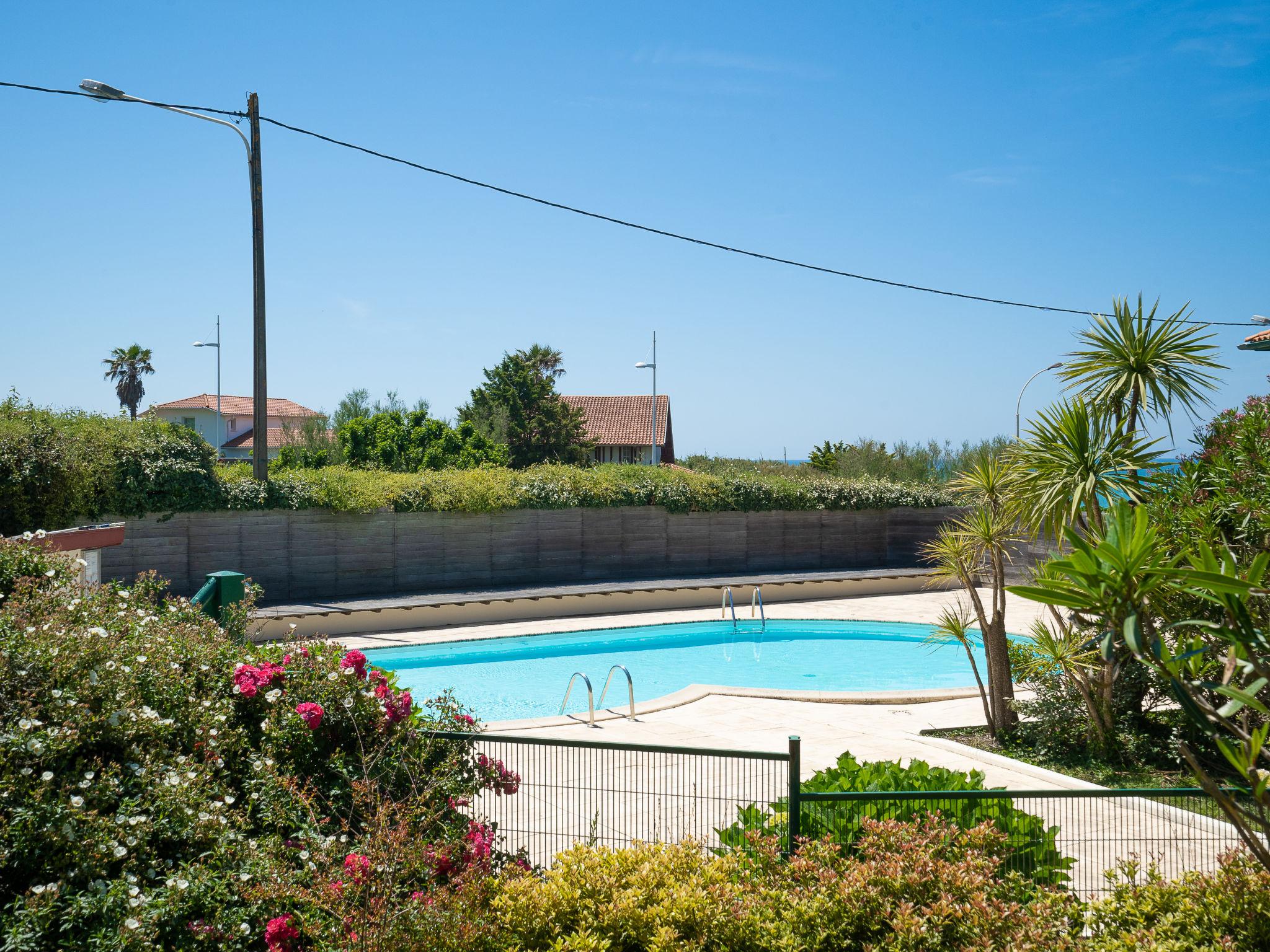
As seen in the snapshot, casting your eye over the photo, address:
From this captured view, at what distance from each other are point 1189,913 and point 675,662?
1154 cm

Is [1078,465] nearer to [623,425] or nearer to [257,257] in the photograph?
[257,257]

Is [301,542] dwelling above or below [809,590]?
above

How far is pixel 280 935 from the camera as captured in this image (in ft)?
11.6

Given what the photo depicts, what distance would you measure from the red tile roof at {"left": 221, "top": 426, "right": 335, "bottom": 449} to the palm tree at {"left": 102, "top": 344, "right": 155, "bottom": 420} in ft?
18.3

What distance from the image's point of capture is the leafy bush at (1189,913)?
3676 millimetres

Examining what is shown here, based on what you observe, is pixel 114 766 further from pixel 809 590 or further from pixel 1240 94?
pixel 1240 94

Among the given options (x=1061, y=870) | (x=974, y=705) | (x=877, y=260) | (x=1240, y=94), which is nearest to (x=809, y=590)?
(x=877, y=260)

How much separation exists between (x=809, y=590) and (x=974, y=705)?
353 inches

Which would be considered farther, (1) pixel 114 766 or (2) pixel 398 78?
(2) pixel 398 78

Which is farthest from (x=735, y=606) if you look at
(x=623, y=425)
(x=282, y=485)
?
(x=623, y=425)

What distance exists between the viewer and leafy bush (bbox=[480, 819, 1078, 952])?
3.73 meters

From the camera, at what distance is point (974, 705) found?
10531 millimetres

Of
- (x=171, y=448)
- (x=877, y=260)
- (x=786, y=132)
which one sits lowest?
(x=171, y=448)

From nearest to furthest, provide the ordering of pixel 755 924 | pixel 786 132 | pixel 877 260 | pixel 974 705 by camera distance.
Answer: pixel 755 924, pixel 974 705, pixel 786 132, pixel 877 260
